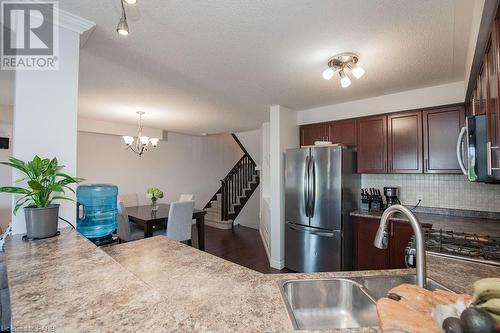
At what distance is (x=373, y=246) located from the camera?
2.76 meters

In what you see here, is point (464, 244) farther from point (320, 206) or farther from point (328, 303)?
point (320, 206)

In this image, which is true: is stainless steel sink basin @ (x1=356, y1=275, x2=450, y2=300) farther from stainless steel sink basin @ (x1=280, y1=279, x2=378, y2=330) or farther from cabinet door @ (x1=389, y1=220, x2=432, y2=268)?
cabinet door @ (x1=389, y1=220, x2=432, y2=268)

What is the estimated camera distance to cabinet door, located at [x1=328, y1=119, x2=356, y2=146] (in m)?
3.24

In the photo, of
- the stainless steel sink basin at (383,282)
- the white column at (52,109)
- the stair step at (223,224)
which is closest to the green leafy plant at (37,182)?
the white column at (52,109)

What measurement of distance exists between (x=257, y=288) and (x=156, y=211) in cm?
328

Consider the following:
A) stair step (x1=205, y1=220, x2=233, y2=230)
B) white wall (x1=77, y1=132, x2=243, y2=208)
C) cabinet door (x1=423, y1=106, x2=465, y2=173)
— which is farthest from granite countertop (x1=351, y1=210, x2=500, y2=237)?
white wall (x1=77, y1=132, x2=243, y2=208)

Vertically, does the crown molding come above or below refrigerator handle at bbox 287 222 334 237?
above

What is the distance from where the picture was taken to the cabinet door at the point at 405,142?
2756mm

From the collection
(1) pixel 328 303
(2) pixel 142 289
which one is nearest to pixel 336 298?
(1) pixel 328 303

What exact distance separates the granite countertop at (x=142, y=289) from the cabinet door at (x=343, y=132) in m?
2.15

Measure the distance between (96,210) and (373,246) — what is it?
290 cm

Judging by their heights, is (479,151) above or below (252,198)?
above

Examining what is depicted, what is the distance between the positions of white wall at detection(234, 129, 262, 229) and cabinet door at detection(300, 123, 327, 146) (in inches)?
82.4

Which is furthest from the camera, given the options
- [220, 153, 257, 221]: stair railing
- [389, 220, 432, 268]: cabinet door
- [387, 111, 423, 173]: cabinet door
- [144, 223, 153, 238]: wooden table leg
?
[220, 153, 257, 221]: stair railing
